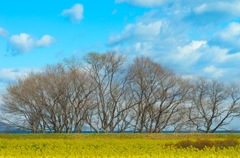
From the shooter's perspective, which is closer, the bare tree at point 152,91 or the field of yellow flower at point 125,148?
the field of yellow flower at point 125,148

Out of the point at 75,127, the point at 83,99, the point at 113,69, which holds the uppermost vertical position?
the point at 113,69

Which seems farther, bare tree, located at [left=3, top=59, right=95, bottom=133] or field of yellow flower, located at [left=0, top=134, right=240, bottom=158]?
bare tree, located at [left=3, top=59, right=95, bottom=133]

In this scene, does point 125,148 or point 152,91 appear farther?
point 152,91

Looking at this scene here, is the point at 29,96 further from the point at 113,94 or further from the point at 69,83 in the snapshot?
the point at 113,94

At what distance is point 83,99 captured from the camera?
38.0 m

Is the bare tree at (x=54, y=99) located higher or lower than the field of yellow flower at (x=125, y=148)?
higher

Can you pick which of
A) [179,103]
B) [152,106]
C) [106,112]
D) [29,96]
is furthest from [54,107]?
[179,103]

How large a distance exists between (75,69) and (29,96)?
15.9ft

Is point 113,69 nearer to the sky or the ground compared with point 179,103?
nearer to the sky

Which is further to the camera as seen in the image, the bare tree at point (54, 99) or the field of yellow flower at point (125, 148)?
the bare tree at point (54, 99)

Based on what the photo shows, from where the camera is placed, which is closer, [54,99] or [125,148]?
[125,148]

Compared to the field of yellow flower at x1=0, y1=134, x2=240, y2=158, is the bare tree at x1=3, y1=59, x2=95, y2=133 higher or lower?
higher

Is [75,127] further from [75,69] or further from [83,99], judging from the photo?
[75,69]

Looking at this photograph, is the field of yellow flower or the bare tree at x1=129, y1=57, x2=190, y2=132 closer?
the field of yellow flower
